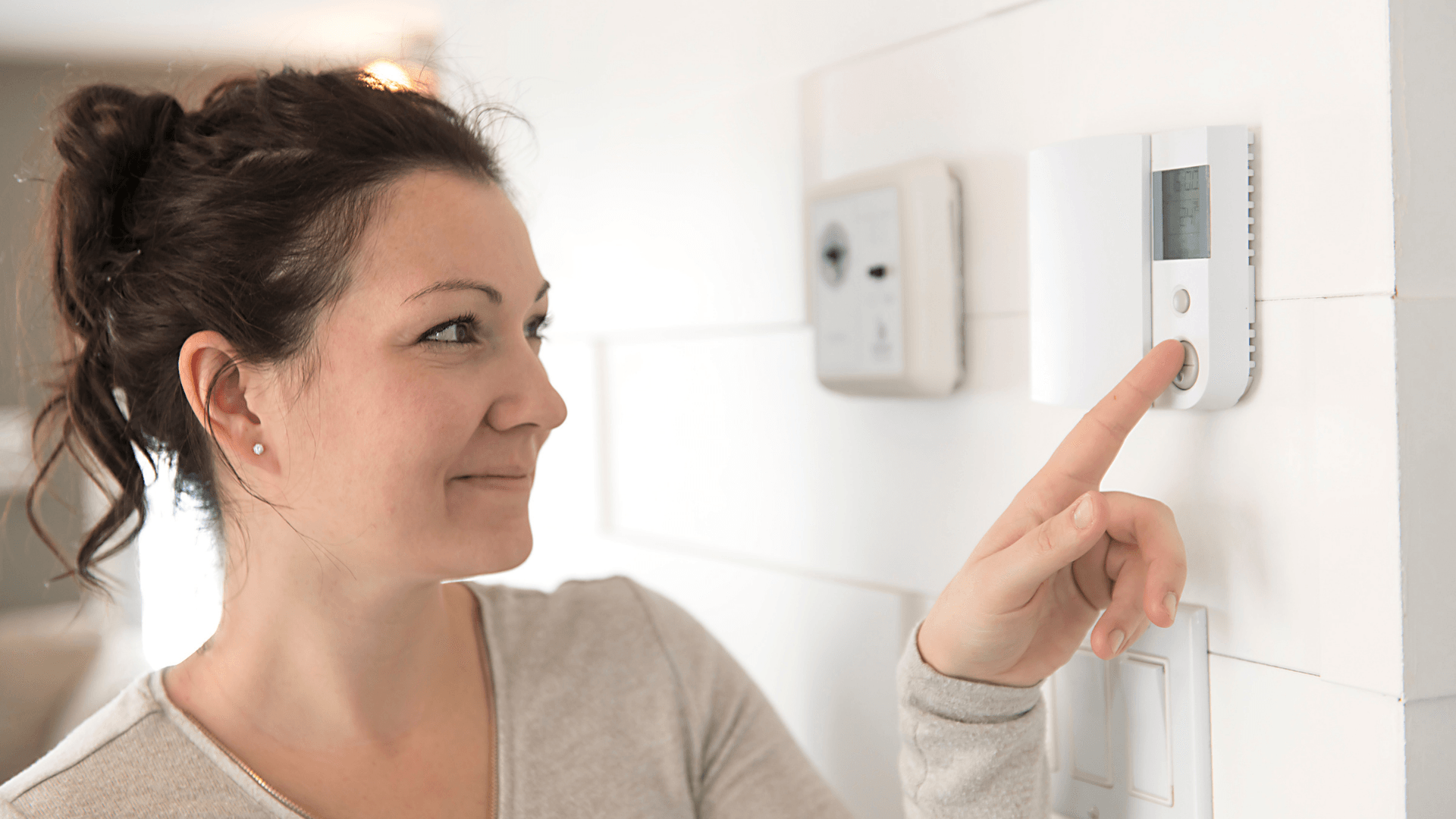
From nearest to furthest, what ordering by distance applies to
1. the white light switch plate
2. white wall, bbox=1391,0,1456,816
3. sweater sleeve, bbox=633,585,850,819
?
white wall, bbox=1391,0,1456,816, the white light switch plate, sweater sleeve, bbox=633,585,850,819

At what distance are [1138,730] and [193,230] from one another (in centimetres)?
75

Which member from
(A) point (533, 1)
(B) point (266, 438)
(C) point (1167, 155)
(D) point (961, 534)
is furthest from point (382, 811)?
(A) point (533, 1)

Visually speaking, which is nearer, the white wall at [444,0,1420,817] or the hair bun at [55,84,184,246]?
the white wall at [444,0,1420,817]

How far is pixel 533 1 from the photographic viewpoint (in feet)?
4.29

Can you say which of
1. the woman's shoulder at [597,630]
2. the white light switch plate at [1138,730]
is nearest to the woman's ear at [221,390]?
the woman's shoulder at [597,630]

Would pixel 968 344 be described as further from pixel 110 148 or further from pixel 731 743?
pixel 110 148

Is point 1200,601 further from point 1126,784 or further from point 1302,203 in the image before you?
point 1302,203

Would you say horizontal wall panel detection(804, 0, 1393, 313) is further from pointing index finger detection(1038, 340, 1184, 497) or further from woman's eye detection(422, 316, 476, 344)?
woman's eye detection(422, 316, 476, 344)

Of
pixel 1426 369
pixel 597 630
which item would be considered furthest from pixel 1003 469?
pixel 597 630

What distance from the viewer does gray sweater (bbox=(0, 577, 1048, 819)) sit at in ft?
2.37

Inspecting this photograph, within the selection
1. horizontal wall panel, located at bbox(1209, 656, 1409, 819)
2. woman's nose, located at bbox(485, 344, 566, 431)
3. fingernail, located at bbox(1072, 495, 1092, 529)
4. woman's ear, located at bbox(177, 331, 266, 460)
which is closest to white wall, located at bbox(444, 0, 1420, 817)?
horizontal wall panel, located at bbox(1209, 656, 1409, 819)

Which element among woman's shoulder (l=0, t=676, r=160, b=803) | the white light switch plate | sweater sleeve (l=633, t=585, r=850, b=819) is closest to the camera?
the white light switch plate

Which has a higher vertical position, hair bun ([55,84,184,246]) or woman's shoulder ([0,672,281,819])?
hair bun ([55,84,184,246])

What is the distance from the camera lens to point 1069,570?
2.31 ft
